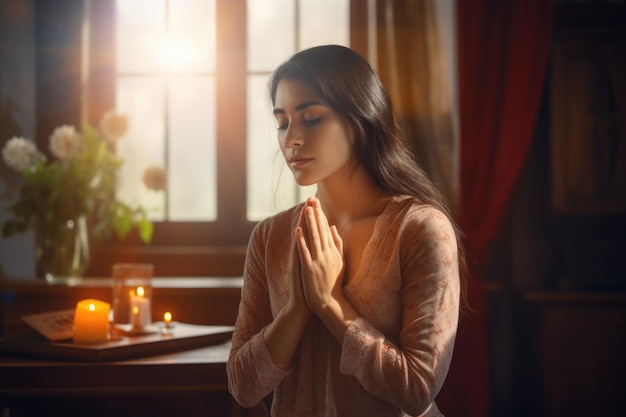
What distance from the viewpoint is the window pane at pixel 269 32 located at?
3.27 metres

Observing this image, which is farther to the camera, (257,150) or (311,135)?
(257,150)

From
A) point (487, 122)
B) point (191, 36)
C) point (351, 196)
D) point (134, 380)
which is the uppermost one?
point (191, 36)

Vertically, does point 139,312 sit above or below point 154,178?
below

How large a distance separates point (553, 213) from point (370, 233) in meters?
1.82

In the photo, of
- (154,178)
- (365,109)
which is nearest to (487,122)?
(154,178)

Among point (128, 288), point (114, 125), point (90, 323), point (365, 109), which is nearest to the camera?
point (365, 109)

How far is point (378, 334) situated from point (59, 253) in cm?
198

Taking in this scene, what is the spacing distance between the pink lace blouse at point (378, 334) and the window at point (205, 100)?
77.1 inches

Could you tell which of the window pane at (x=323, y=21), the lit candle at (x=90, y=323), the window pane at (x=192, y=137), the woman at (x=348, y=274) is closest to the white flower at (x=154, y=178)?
the window pane at (x=192, y=137)

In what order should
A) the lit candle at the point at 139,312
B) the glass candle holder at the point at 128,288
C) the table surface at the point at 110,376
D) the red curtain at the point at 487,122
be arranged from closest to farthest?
the table surface at the point at 110,376, the lit candle at the point at 139,312, the glass candle holder at the point at 128,288, the red curtain at the point at 487,122

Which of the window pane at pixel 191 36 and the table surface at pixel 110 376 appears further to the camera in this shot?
the window pane at pixel 191 36

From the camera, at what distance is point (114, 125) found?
9.59 feet

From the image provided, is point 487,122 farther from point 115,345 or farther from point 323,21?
point 115,345

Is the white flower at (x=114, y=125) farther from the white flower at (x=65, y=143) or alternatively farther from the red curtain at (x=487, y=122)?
the red curtain at (x=487, y=122)
